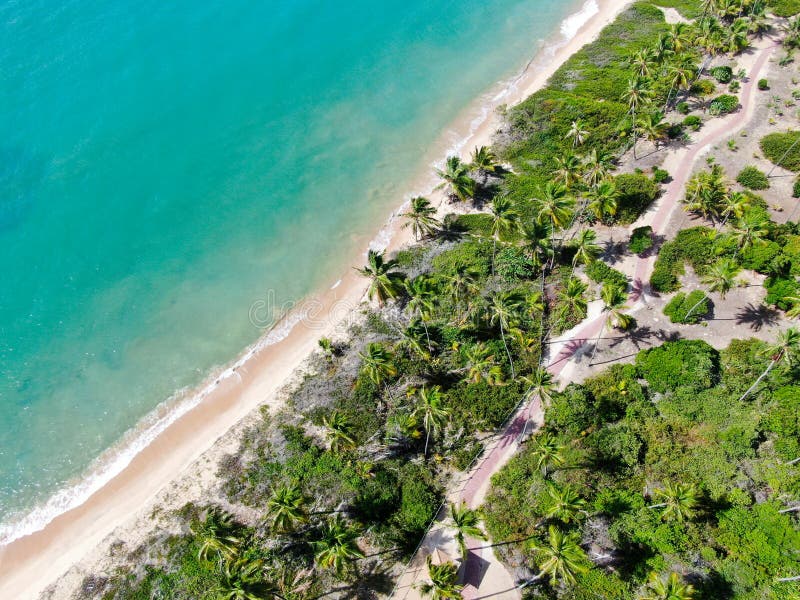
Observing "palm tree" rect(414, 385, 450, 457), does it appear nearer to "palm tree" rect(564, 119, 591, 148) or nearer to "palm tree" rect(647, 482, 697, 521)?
"palm tree" rect(647, 482, 697, 521)

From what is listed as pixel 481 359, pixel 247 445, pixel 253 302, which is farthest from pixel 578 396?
pixel 253 302

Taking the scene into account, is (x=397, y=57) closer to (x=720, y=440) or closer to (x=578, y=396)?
(x=578, y=396)

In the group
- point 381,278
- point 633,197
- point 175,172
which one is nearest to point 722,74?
point 633,197

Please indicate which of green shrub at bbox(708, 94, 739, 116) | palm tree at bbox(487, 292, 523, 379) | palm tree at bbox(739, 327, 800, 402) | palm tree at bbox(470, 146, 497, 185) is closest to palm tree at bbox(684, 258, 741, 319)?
palm tree at bbox(739, 327, 800, 402)

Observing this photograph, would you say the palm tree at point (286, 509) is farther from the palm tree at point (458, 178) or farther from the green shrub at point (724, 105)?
the green shrub at point (724, 105)

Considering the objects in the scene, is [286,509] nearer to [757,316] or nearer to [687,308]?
[687,308]

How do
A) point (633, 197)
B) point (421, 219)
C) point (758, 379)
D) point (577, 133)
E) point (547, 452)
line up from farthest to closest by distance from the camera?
point (577, 133) < point (633, 197) < point (421, 219) < point (758, 379) < point (547, 452)
